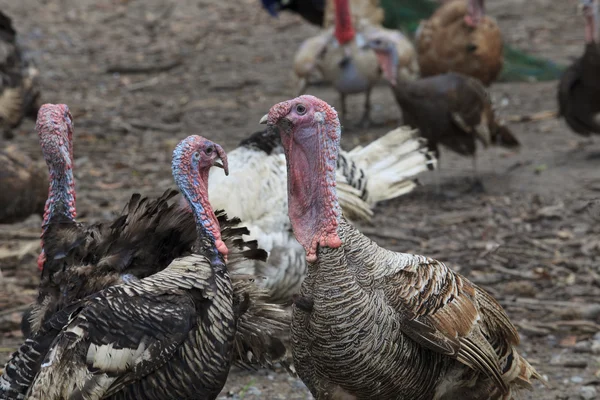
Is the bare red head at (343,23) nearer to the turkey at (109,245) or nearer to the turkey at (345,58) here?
the turkey at (345,58)

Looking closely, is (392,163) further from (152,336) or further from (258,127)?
(258,127)

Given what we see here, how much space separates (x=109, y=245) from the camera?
3877 mm

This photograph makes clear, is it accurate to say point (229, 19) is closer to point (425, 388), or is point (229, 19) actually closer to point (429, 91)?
point (429, 91)

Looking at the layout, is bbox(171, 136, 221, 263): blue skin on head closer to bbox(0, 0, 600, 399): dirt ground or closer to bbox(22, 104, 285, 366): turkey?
bbox(22, 104, 285, 366): turkey

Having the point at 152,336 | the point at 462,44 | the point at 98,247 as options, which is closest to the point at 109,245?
the point at 98,247

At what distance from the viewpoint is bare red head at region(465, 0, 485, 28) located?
8.91 meters

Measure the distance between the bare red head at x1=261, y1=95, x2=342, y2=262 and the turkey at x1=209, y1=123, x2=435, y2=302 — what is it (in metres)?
1.01

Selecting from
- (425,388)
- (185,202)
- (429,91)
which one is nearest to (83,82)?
(429,91)

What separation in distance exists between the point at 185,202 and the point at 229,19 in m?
10.7

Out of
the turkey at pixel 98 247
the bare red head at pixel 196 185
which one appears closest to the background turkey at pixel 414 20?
the turkey at pixel 98 247

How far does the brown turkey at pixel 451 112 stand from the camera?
7.34 meters

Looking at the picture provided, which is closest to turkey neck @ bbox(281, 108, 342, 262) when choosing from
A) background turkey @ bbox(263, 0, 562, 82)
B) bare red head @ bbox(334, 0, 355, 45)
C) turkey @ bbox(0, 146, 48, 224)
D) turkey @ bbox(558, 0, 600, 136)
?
turkey @ bbox(0, 146, 48, 224)

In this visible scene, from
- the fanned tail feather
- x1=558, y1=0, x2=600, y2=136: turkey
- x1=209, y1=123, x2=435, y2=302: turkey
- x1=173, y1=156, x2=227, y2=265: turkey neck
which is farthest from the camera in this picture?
x1=558, y1=0, x2=600, y2=136: turkey

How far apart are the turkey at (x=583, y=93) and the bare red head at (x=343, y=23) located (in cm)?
211
